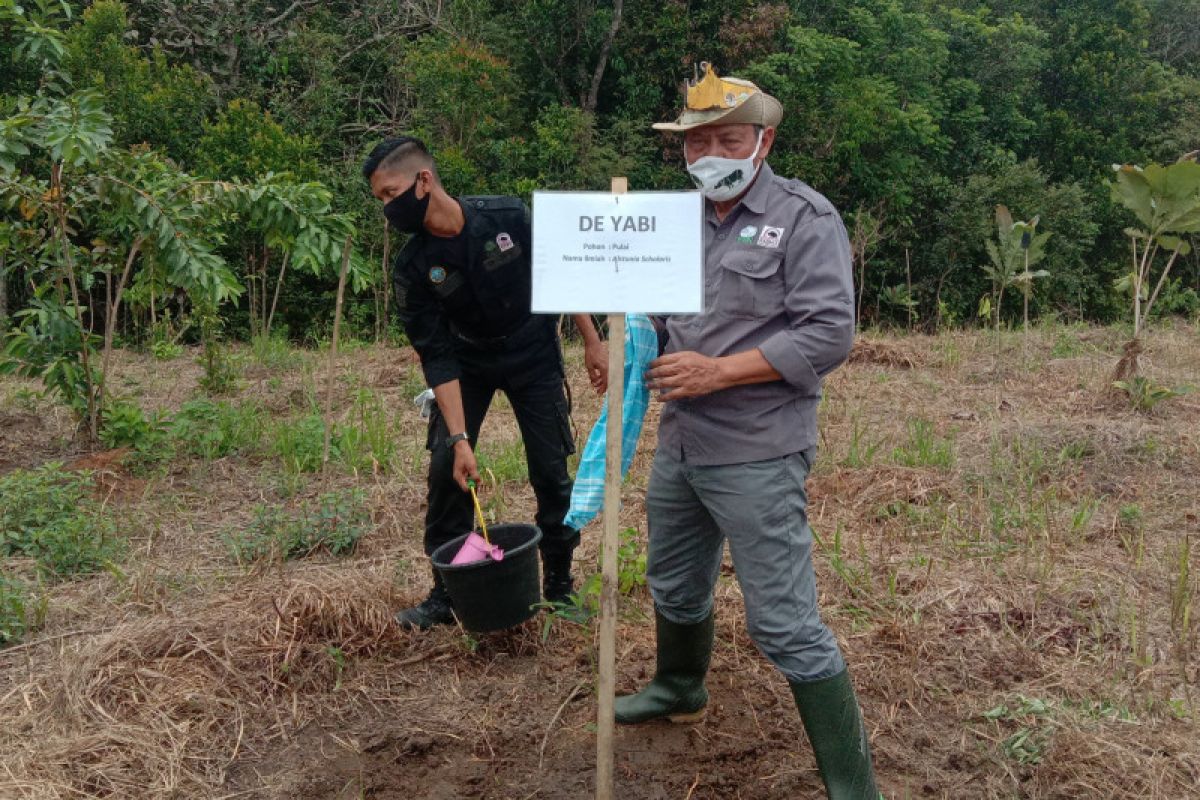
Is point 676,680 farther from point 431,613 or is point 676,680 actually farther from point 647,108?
point 647,108

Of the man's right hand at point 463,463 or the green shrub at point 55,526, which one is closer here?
the man's right hand at point 463,463

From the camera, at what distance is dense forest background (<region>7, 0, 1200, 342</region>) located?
40.5ft

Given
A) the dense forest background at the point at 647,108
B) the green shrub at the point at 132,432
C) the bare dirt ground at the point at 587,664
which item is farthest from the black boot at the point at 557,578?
the dense forest background at the point at 647,108

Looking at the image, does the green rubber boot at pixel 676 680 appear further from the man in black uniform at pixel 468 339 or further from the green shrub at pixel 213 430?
the green shrub at pixel 213 430

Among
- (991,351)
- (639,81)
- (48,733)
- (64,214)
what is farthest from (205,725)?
(639,81)

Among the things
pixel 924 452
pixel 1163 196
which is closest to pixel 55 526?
pixel 924 452

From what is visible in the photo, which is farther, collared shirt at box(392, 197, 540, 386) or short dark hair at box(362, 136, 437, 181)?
collared shirt at box(392, 197, 540, 386)

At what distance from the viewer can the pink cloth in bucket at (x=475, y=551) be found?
3.47 metres

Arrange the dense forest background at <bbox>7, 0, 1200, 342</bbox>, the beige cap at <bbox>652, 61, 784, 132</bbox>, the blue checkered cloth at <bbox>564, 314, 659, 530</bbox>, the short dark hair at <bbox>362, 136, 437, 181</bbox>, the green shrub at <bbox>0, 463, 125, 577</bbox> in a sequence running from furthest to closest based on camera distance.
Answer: the dense forest background at <bbox>7, 0, 1200, 342</bbox>, the green shrub at <bbox>0, 463, 125, 577</bbox>, the short dark hair at <bbox>362, 136, 437, 181</bbox>, the blue checkered cloth at <bbox>564, 314, 659, 530</bbox>, the beige cap at <bbox>652, 61, 784, 132</bbox>

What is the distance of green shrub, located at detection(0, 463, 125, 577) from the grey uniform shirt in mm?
2852

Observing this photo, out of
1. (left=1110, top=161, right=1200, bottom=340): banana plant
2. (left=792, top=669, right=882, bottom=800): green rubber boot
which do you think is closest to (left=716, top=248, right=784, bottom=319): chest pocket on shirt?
(left=792, top=669, right=882, bottom=800): green rubber boot

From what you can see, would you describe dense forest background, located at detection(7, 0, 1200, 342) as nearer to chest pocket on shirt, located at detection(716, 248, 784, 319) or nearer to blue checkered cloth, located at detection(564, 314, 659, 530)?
blue checkered cloth, located at detection(564, 314, 659, 530)

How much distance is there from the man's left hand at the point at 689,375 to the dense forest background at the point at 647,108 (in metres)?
8.30

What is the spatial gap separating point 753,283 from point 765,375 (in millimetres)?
238
